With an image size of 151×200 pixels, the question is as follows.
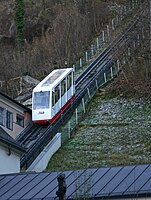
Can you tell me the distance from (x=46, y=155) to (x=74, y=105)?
26.1 feet

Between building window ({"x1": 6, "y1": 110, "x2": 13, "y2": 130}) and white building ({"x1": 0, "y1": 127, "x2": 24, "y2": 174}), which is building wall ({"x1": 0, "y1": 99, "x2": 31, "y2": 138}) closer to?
building window ({"x1": 6, "y1": 110, "x2": 13, "y2": 130})

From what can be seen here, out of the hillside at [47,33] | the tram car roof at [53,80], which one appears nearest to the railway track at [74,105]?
the tram car roof at [53,80]

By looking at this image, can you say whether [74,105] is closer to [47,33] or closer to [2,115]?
[2,115]

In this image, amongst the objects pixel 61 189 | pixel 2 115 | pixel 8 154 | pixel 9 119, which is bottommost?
pixel 9 119

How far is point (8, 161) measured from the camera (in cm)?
2500

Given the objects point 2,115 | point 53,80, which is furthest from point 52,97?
point 2,115

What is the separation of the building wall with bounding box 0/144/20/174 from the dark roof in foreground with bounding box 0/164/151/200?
3.37 metres

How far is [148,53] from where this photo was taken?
43.7 metres

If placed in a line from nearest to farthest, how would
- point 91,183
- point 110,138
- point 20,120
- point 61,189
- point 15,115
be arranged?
point 61,189 → point 91,183 → point 110,138 → point 15,115 → point 20,120

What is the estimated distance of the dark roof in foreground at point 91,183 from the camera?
18.0 metres

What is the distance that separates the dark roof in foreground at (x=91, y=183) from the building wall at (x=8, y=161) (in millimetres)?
3369

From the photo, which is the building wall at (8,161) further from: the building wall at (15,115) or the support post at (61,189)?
the support post at (61,189)

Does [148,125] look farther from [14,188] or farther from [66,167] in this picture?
[14,188]

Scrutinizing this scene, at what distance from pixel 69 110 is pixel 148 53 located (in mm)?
9003
